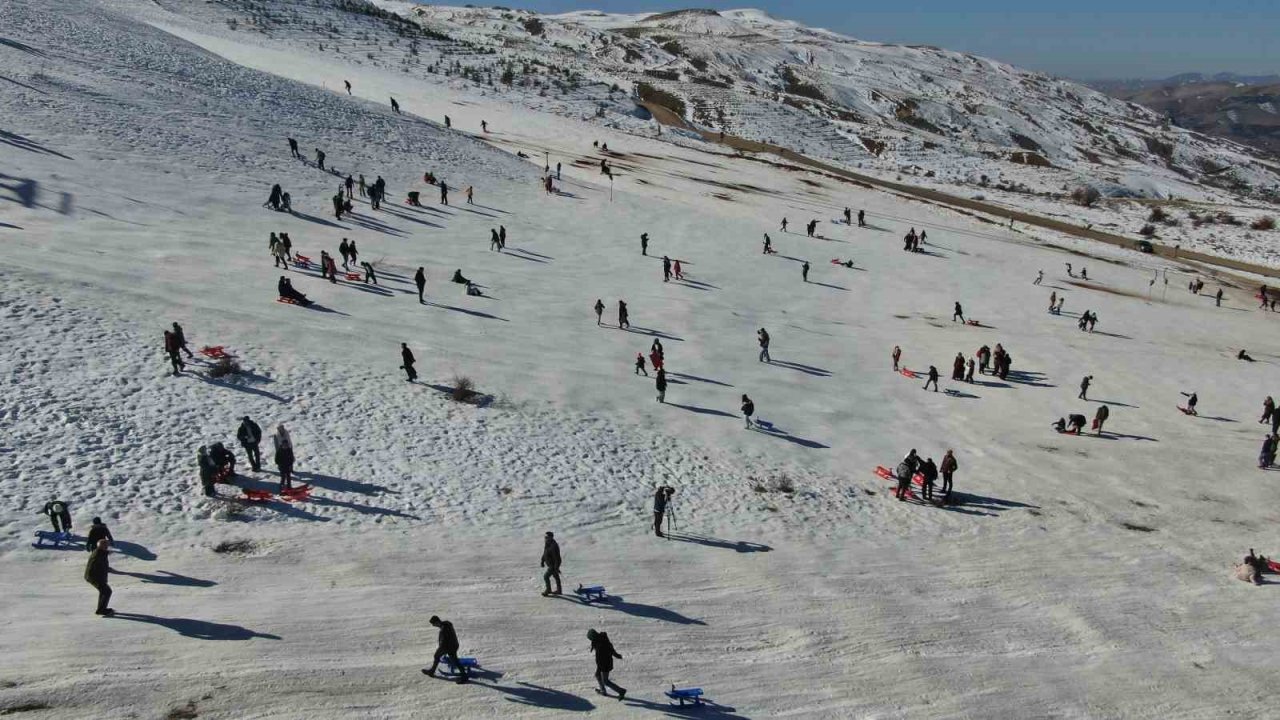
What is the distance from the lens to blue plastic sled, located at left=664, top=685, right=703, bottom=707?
12445mm

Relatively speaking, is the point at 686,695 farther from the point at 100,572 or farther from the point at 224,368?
the point at 224,368

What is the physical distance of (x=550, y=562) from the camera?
14.6 metres

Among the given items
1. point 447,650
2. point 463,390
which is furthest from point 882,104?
point 447,650

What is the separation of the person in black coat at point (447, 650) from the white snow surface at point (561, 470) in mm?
397

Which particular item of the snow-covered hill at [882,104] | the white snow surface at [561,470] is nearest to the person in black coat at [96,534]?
the white snow surface at [561,470]

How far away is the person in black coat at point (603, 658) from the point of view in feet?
40.2

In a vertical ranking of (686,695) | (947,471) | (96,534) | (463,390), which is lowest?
(686,695)

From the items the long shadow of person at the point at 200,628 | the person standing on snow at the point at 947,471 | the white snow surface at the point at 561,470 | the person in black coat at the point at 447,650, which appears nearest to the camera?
the person in black coat at the point at 447,650

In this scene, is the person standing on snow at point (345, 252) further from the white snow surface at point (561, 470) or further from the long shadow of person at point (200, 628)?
the long shadow of person at point (200, 628)

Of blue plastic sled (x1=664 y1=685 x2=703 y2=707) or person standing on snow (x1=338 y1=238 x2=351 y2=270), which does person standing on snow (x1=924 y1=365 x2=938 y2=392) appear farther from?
person standing on snow (x1=338 y1=238 x2=351 y2=270)

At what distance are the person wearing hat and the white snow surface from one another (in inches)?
12.7

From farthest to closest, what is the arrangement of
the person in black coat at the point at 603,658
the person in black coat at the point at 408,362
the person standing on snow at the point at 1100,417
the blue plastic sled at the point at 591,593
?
the person standing on snow at the point at 1100,417 → the person in black coat at the point at 408,362 → the blue plastic sled at the point at 591,593 → the person in black coat at the point at 603,658

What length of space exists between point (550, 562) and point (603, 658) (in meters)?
2.63

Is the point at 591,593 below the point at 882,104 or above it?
below
